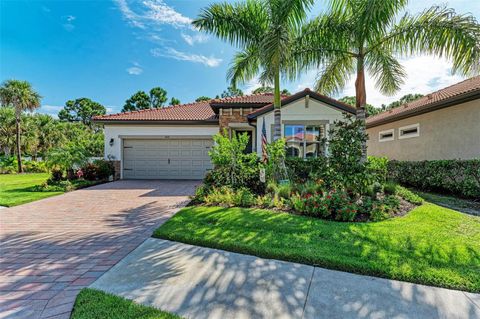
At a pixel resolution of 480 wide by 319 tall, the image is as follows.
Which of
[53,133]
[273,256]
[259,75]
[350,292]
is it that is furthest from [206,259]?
[53,133]

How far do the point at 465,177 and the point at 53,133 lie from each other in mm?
38465

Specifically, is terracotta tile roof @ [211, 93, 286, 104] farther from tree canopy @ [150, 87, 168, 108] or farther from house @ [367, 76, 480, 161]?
tree canopy @ [150, 87, 168, 108]

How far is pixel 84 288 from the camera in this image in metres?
2.85

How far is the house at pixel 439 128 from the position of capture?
9156 millimetres

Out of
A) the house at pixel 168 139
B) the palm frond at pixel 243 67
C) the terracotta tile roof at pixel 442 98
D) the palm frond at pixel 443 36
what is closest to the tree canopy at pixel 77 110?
the house at pixel 168 139

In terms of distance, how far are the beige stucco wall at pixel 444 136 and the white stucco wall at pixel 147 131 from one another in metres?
11.4

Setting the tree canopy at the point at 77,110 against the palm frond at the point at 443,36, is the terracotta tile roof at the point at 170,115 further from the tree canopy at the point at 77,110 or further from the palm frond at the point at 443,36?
the tree canopy at the point at 77,110

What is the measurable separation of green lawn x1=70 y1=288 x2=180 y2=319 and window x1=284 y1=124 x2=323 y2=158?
1026 centimetres

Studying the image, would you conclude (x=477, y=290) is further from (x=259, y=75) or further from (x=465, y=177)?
Result: (x=259, y=75)

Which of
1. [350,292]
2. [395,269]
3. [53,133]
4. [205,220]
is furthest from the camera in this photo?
[53,133]

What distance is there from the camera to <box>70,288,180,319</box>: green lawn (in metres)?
2.33

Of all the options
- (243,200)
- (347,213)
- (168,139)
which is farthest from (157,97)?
(347,213)

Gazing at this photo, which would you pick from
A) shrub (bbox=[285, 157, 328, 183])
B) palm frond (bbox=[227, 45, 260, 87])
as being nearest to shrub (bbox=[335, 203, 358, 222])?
shrub (bbox=[285, 157, 328, 183])

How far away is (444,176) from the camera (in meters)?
8.70
